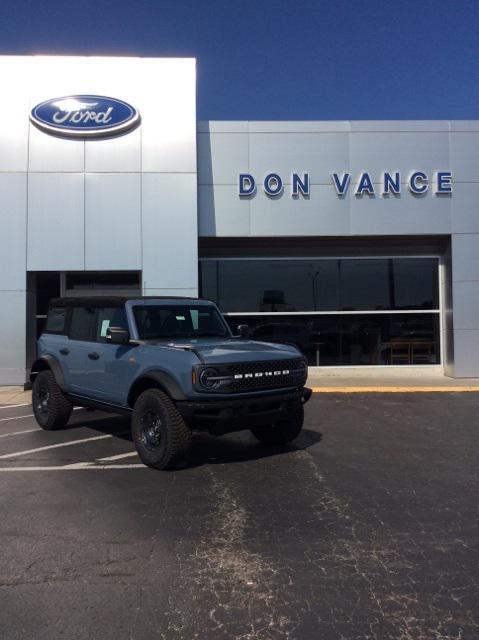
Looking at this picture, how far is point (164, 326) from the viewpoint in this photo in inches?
272

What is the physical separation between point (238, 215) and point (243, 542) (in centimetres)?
1073

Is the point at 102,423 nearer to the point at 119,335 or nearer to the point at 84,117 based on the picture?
the point at 119,335

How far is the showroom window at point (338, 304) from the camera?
15.0 meters

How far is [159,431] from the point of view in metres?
5.88

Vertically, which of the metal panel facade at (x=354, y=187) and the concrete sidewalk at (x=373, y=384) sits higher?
the metal panel facade at (x=354, y=187)

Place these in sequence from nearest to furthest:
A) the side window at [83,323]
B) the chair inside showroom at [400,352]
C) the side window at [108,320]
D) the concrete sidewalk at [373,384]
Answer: the side window at [108,320]
the side window at [83,323]
the concrete sidewalk at [373,384]
the chair inside showroom at [400,352]

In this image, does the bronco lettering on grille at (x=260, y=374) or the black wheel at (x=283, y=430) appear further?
the black wheel at (x=283, y=430)

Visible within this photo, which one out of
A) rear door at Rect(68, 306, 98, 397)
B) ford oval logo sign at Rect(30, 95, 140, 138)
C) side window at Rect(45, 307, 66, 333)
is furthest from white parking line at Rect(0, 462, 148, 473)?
ford oval logo sign at Rect(30, 95, 140, 138)

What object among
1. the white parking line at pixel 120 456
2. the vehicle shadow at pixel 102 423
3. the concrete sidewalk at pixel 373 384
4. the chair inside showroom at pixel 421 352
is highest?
the chair inside showroom at pixel 421 352

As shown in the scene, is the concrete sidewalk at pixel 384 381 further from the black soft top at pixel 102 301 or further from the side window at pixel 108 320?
the side window at pixel 108 320

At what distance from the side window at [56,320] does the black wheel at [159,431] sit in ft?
8.84

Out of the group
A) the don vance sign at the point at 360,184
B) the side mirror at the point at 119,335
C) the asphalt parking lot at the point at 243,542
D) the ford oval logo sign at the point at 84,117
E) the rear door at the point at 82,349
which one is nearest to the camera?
the asphalt parking lot at the point at 243,542

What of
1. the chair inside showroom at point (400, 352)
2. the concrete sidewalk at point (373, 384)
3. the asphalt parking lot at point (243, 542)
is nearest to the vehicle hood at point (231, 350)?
the asphalt parking lot at point (243, 542)

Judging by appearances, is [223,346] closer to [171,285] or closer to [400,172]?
[171,285]
